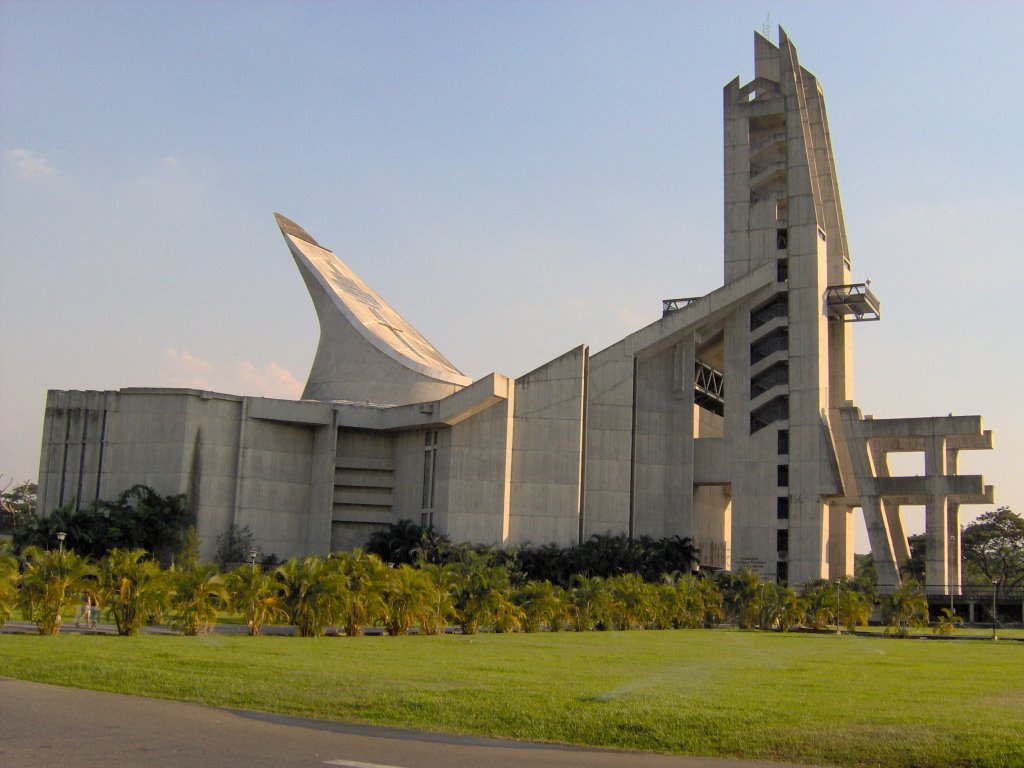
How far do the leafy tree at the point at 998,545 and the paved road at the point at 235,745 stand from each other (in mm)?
72517

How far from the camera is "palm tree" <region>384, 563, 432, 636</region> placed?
25.0 m

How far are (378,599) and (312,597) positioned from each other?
164 cm

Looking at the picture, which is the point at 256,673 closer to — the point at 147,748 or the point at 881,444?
the point at 147,748

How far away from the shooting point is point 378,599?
24344mm

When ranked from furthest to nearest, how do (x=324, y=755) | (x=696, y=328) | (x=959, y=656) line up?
(x=696, y=328)
(x=959, y=656)
(x=324, y=755)

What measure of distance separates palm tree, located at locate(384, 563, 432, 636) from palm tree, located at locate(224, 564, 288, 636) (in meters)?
2.56

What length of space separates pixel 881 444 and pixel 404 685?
147 ft

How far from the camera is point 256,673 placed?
1265 centimetres

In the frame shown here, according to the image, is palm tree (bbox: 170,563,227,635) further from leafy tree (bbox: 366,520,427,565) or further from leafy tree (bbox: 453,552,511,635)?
leafy tree (bbox: 366,520,427,565)

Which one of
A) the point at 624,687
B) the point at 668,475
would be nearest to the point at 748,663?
the point at 624,687

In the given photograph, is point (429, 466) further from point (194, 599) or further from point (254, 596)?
point (194, 599)

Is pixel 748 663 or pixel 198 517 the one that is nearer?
pixel 748 663

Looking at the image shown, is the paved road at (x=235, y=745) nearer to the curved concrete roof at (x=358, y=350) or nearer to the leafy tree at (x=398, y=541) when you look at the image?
the leafy tree at (x=398, y=541)

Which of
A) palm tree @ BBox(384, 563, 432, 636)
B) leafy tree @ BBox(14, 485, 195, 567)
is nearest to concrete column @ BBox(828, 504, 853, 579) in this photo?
leafy tree @ BBox(14, 485, 195, 567)
